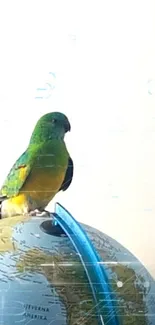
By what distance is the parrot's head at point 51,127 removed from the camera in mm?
982

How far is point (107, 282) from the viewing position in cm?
81

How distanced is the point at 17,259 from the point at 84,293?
0.34ft

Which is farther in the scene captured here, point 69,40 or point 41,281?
point 69,40

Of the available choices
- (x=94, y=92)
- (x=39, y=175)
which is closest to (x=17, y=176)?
(x=39, y=175)

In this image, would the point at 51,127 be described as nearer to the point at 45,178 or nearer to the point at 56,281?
the point at 45,178

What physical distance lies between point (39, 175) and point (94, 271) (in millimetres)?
210

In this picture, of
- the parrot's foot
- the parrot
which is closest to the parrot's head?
the parrot

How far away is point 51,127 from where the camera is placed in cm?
99

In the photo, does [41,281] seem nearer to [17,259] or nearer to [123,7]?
[17,259]

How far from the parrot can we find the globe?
0.09m

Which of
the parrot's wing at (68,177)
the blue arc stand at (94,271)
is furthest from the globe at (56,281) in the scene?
the parrot's wing at (68,177)

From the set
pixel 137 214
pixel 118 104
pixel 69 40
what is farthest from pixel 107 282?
pixel 69 40

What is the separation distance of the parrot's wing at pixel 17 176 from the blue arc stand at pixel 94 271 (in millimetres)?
110

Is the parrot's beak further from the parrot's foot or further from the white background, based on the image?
the parrot's foot
